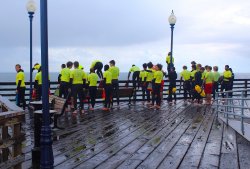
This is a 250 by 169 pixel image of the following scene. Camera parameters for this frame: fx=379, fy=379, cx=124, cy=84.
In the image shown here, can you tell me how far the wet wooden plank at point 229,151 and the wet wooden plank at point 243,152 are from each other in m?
0.09

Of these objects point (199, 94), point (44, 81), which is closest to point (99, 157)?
point (44, 81)

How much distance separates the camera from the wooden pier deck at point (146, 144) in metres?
6.92

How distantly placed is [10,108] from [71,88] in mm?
8330

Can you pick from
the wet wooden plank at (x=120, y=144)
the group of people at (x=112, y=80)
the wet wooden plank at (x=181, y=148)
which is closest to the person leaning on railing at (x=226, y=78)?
the group of people at (x=112, y=80)

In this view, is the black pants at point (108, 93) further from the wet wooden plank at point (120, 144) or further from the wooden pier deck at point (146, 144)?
the wet wooden plank at point (120, 144)

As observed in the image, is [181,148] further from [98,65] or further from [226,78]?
[226,78]

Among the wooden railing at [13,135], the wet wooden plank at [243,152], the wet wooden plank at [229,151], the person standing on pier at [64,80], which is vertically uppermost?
the person standing on pier at [64,80]

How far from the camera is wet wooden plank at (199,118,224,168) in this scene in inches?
269

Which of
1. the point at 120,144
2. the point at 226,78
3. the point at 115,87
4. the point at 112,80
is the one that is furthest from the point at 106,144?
the point at 226,78

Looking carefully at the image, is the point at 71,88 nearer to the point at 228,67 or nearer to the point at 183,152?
the point at 183,152

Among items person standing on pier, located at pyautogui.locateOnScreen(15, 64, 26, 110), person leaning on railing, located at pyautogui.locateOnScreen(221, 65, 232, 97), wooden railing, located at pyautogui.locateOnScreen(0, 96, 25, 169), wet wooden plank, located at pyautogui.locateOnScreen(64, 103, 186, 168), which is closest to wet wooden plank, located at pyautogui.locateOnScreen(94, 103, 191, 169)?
wet wooden plank, located at pyautogui.locateOnScreen(64, 103, 186, 168)

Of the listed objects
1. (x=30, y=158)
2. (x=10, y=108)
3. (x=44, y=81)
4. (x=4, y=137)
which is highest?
(x=44, y=81)

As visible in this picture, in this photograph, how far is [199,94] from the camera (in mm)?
18828

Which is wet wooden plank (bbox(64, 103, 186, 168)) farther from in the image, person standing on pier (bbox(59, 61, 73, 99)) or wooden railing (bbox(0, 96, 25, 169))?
person standing on pier (bbox(59, 61, 73, 99))
